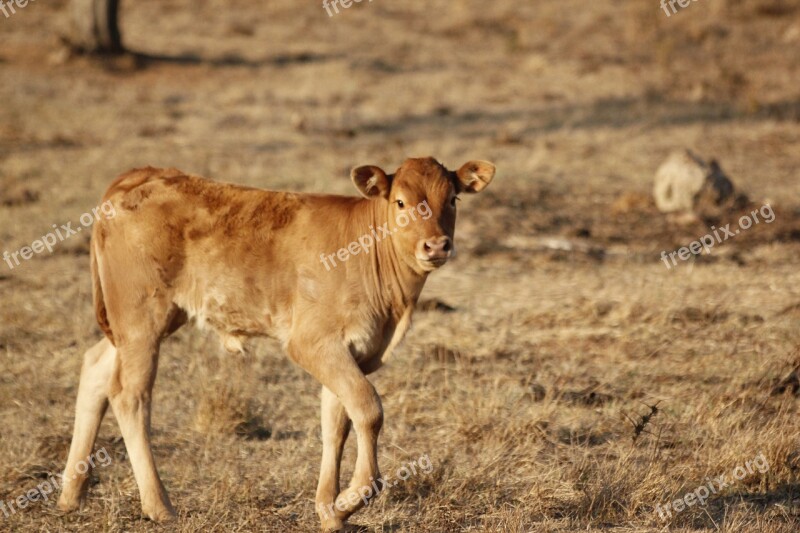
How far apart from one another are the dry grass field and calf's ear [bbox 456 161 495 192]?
1.60 meters

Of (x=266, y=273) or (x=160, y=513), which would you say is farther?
(x=266, y=273)

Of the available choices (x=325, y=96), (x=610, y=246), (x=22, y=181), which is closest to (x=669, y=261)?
(x=610, y=246)

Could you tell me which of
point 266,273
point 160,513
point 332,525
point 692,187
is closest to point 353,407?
point 332,525

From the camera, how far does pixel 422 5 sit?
27109mm

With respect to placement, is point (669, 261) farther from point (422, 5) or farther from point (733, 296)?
point (422, 5)

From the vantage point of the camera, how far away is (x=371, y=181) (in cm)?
602

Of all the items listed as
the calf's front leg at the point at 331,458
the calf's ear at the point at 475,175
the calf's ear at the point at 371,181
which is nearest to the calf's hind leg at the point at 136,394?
the calf's front leg at the point at 331,458

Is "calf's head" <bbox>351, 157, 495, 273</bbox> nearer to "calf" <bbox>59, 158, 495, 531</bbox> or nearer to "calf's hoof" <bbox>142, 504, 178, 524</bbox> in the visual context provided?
"calf" <bbox>59, 158, 495, 531</bbox>

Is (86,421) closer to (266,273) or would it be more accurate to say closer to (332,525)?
(266,273)

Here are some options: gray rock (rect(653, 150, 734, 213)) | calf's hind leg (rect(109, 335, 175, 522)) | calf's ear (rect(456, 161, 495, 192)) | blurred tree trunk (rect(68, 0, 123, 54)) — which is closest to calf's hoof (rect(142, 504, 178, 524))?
calf's hind leg (rect(109, 335, 175, 522))

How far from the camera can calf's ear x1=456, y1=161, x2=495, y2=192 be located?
20.1 feet

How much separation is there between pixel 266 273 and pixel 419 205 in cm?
87

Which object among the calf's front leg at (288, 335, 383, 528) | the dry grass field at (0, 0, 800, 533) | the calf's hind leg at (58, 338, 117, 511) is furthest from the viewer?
the dry grass field at (0, 0, 800, 533)

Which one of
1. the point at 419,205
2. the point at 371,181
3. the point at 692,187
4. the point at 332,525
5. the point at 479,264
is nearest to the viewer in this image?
the point at 332,525
